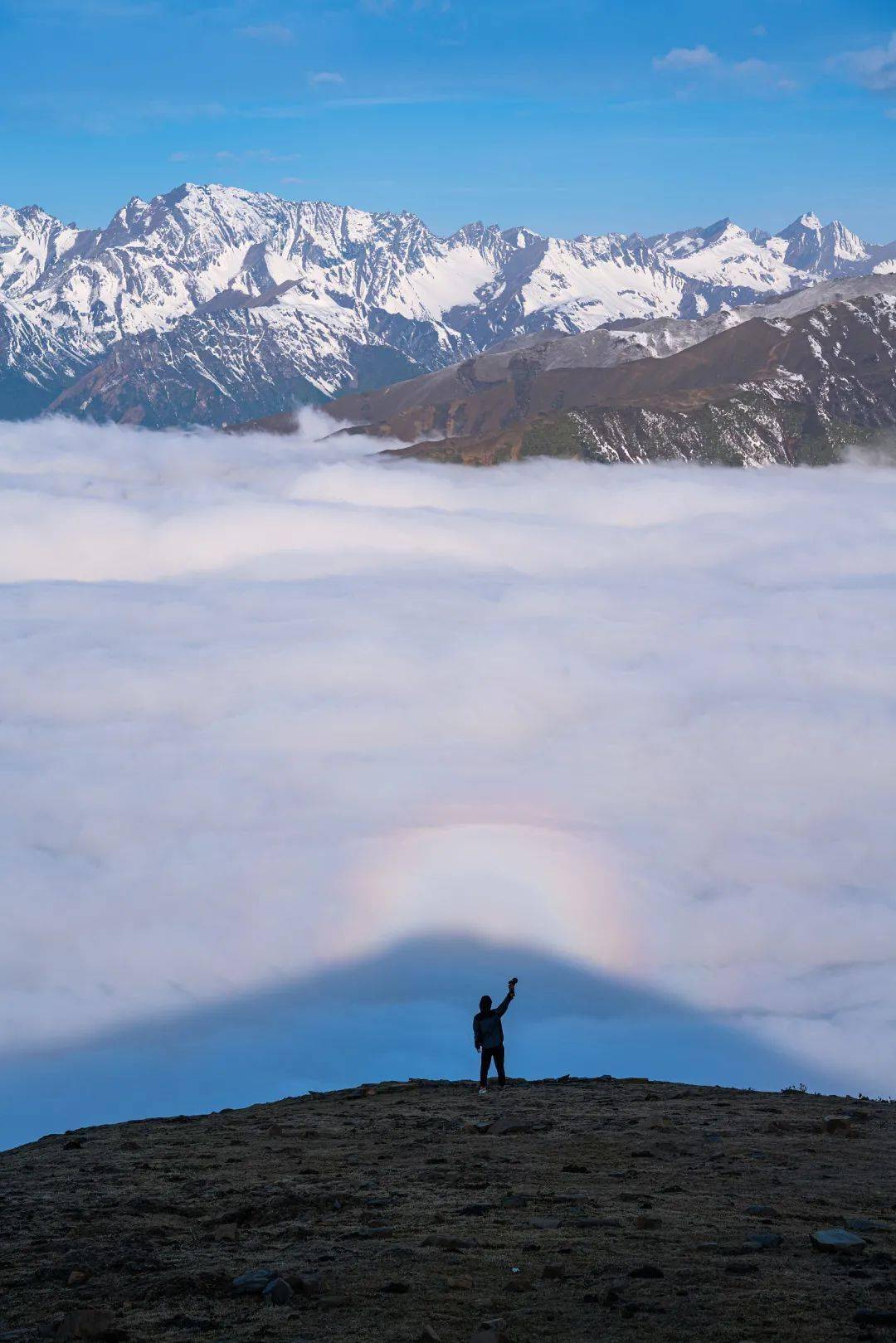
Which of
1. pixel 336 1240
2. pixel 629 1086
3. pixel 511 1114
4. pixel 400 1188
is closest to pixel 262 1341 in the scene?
pixel 336 1240

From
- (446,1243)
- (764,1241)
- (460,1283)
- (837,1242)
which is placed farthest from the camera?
(446,1243)

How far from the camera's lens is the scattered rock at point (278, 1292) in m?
20.4

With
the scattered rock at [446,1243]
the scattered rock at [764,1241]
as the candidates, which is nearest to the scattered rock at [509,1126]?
the scattered rock at [446,1243]

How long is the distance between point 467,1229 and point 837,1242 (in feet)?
20.9

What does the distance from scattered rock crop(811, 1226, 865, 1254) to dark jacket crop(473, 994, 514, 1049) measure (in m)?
20.7

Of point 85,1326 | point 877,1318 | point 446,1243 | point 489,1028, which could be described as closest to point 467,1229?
point 446,1243

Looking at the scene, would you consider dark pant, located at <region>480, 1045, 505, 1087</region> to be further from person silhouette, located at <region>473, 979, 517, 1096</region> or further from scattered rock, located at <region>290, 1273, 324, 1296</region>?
scattered rock, located at <region>290, 1273, 324, 1296</region>

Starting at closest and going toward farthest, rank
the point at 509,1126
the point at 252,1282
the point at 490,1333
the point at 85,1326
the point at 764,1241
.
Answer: the point at 490,1333, the point at 85,1326, the point at 252,1282, the point at 764,1241, the point at 509,1126

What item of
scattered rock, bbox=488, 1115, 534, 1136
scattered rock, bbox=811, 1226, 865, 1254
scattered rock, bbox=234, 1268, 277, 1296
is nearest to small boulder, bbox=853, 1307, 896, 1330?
scattered rock, bbox=811, 1226, 865, 1254

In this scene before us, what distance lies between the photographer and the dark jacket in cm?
4284

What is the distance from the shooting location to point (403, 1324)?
19.2 metres

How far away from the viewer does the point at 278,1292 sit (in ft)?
67.2

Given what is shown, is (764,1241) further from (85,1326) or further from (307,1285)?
(85,1326)

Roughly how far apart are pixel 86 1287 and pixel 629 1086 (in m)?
26.3
